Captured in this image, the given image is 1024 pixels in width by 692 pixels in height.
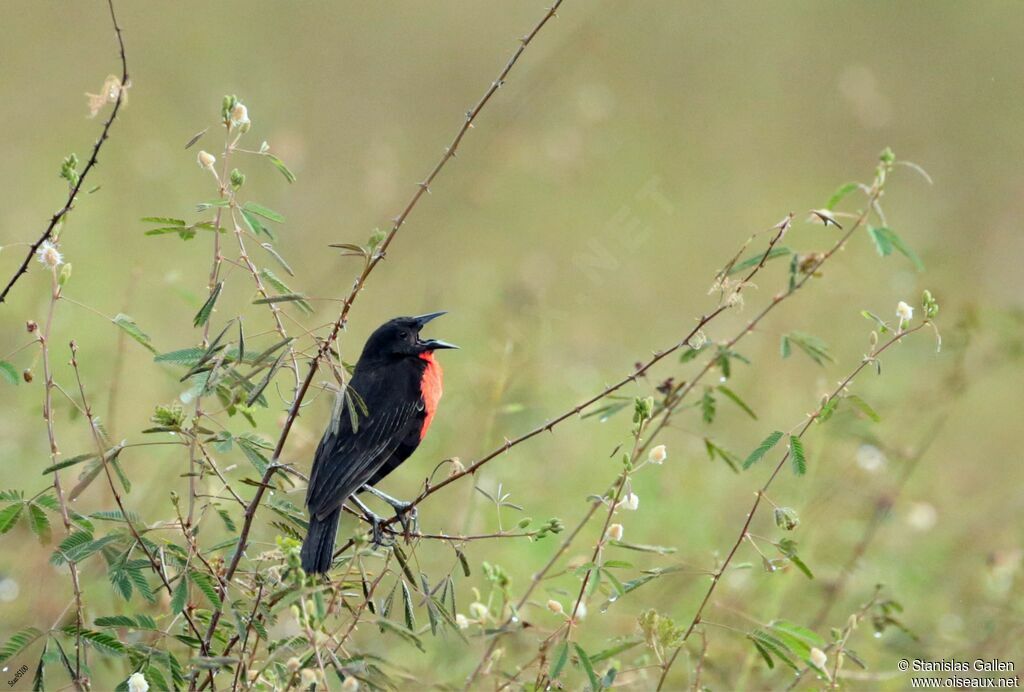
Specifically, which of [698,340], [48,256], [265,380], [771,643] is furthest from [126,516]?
[771,643]

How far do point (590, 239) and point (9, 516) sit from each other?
6.77 metres

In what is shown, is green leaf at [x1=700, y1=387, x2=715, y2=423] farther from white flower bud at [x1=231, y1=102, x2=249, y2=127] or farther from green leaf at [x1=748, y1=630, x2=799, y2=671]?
white flower bud at [x1=231, y1=102, x2=249, y2=127]

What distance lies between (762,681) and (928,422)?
3.05m

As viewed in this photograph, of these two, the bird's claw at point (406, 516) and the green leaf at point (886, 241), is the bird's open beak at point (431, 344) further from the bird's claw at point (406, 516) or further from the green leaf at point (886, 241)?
the green leaf at point (886, 241)

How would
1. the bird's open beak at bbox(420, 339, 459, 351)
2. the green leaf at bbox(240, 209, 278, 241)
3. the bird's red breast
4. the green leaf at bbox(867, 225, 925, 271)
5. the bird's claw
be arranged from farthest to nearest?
the bird's open beak at bbox(420, 339, 459, 351), the bird's red breast, the bird's claw, the green leaf at bbox(867, 225, 925, 271), the green leaf at bbox(240, 209, 278, 241)

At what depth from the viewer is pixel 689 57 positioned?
12.2 meters

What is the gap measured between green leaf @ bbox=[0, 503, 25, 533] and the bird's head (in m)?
1.62

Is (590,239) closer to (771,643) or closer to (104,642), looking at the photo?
(771,643)

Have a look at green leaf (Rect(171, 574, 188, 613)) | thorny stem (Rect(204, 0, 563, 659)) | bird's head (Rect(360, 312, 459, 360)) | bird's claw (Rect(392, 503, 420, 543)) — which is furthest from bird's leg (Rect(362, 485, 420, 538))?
green leaf (Rect(171, 574, 188, 613))

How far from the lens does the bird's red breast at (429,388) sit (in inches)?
166

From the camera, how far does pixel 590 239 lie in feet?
30.7

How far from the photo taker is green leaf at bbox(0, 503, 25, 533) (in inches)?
114

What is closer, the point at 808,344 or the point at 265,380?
the point at 265,380

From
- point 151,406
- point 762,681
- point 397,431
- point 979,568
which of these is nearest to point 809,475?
point 762,681
